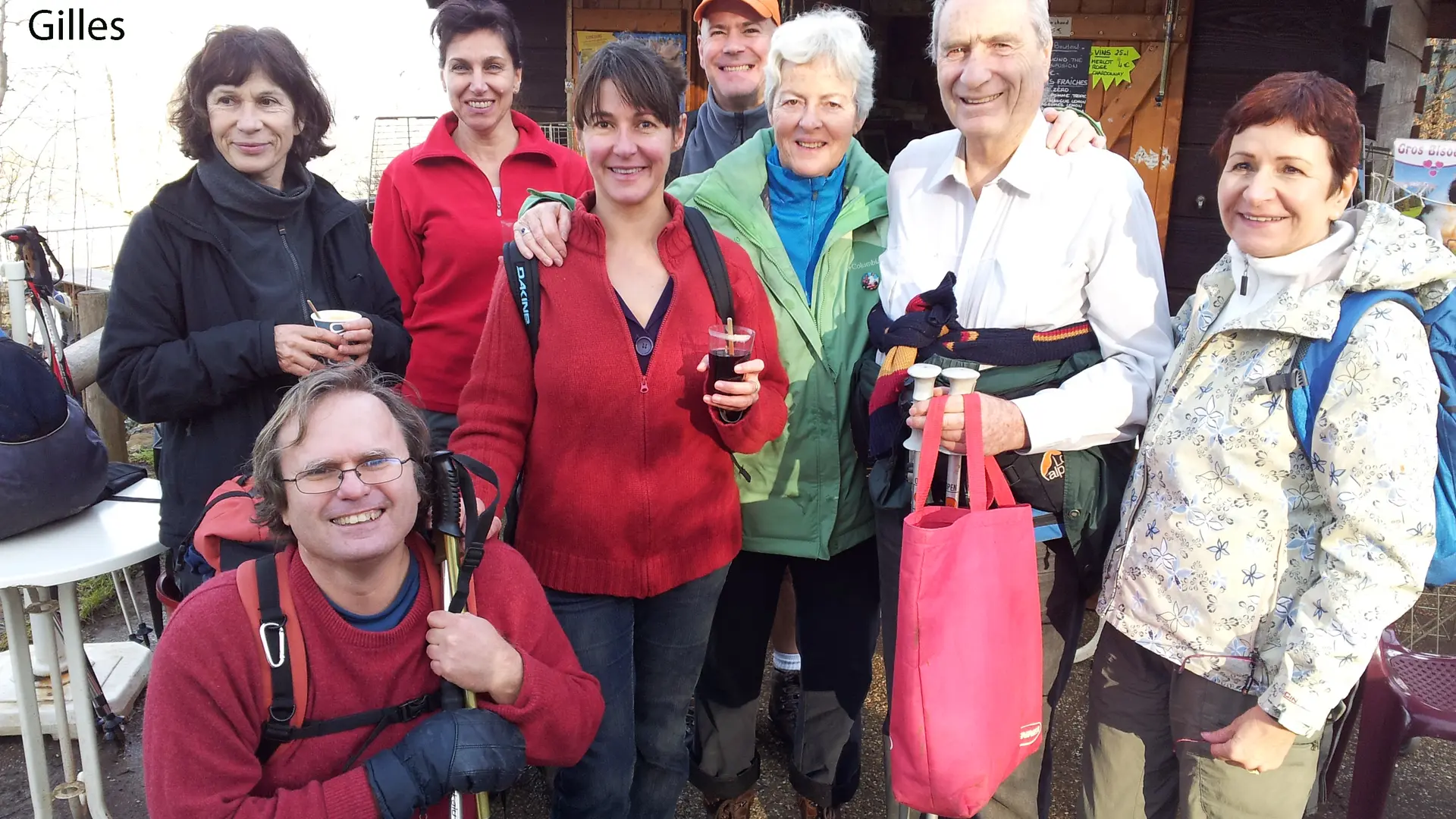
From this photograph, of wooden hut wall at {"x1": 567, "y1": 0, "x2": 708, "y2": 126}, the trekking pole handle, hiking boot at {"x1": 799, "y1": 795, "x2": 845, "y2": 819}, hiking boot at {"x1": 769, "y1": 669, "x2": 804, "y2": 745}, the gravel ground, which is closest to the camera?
the trekking pole handle

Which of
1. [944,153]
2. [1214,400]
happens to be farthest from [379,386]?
[1214,400]

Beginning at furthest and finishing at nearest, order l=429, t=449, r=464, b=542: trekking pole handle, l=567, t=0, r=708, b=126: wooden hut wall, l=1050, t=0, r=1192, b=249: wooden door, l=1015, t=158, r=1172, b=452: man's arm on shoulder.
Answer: l=567, t=0, r=708, b=126: wooden hut wall, l=1050, t=0, r=1192, b=249: wooden door, l=1015, t=158, r=1172, b=452: man's arm on shoulder, l=429, t=449, r=464, b=542: trekking pole handle

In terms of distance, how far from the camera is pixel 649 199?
220 cm

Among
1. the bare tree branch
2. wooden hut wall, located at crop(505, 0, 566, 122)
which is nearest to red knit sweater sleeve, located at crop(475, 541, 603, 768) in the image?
wooden hut wall, located at crop(505, 0, 566, 122)

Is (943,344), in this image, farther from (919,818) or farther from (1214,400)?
(919,818)

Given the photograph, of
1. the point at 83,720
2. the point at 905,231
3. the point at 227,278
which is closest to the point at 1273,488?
the point at 905,231

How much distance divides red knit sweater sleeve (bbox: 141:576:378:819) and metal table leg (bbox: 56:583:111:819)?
1.30 m

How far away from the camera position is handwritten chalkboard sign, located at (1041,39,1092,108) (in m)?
5.36

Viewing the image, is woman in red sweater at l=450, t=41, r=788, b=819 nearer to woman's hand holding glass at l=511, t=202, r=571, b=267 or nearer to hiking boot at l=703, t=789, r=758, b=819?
woman's hand holding glass at l=511, t=202, r=571, b=267

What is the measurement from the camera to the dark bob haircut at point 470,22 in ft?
10.2

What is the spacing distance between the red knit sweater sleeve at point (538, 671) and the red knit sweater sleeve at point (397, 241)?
151 centimetres

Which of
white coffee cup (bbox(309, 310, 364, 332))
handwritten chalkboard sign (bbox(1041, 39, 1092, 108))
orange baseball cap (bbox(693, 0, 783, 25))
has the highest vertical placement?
handwritten chalkboard sign (bbox(1041, 39, 1092, 108))

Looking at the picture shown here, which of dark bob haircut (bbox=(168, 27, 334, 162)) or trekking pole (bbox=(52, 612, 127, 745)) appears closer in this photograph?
dark bob haircut (bbox=(168, 27, 334, 162))

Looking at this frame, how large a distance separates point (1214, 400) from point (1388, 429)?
30 cm
